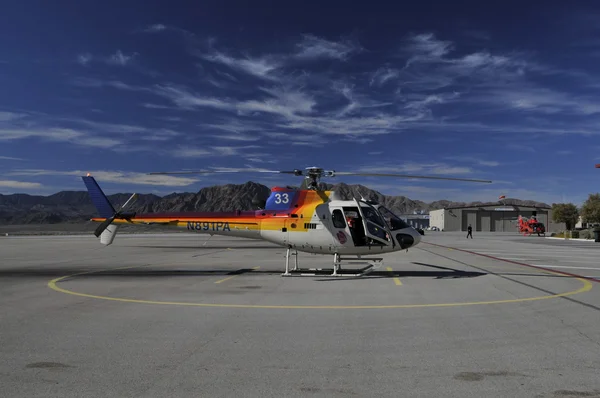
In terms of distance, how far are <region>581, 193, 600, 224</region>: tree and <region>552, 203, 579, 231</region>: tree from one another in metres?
13.5

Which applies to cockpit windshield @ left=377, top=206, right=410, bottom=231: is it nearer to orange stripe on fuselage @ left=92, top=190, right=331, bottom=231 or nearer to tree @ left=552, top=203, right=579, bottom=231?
orange stripe on fuselage @ left=92, top=190, right=331, bottom=231

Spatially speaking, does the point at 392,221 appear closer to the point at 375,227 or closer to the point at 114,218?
the point at 375,227

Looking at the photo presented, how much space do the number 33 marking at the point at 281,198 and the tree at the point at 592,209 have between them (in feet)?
319

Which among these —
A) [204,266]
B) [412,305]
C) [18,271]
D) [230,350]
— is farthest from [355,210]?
[18,271]

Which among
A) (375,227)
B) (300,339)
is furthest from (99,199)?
(300,339)

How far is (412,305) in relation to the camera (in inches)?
460

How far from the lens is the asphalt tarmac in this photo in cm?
581

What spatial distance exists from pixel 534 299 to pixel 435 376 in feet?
26.4

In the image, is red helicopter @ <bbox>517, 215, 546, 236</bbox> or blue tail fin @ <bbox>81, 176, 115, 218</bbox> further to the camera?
red helicopter @ <bbox>517, 215, 546, 236</bbox>

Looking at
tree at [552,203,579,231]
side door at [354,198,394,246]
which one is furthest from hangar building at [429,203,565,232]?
side door at [354,198,394,246]

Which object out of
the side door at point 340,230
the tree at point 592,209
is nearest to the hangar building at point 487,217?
the tree at point 592,209

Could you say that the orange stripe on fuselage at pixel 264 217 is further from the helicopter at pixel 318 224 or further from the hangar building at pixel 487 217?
the hangar building at pixel 487 217

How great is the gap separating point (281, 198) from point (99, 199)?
33.1ft

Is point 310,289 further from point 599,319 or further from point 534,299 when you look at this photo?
point 599,319
